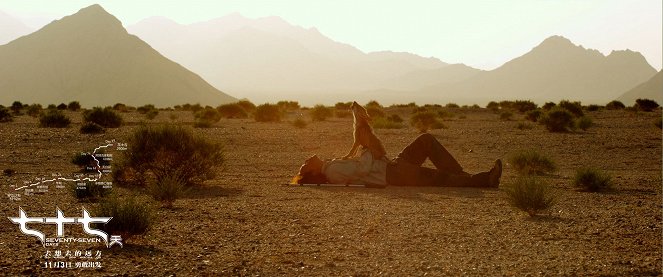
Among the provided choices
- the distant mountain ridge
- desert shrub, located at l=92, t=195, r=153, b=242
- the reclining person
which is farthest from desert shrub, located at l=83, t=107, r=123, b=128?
the distant mountain ridge

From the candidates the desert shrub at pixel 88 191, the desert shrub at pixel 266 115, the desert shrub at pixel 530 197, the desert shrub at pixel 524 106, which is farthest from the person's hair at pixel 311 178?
the desert shrub at pixel 524 106

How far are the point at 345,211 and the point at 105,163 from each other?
926 cm

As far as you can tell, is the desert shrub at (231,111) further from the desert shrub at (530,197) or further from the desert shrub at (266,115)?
the desert shrub at (530,197)

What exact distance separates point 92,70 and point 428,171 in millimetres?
152088

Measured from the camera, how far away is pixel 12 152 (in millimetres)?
22641

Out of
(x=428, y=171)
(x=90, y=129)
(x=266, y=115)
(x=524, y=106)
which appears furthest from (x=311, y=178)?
(x=524, y=106)

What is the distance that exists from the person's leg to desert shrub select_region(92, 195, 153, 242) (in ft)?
23.2

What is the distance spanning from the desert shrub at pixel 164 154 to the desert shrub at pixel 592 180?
8353mm

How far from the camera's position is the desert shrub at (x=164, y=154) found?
1555cm

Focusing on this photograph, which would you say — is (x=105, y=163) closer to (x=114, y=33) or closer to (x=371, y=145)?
(x=371, y=145)

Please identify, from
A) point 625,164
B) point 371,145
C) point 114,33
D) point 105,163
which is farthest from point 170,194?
point 114,33

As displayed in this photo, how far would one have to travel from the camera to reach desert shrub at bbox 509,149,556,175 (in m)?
→ 19.3

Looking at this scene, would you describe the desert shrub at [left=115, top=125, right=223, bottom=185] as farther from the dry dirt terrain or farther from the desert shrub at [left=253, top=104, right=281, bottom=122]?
the desert shrub at [left=253, top=104, right=281, bottom=122]

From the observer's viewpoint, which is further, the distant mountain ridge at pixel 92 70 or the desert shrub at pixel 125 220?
the distant mountain ridge at pixel 92 70
